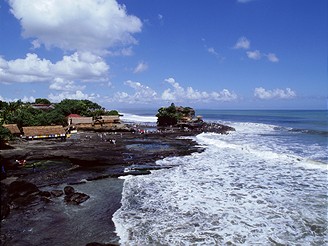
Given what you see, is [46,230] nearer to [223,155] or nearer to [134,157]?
[134,157]

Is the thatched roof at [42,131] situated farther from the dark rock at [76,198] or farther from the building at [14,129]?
the dark rock at [76,198]

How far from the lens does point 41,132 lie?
4781cm

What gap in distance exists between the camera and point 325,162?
101 feet

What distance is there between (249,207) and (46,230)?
11.9 m

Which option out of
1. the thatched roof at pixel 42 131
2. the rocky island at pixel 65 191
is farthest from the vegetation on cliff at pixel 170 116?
the rocky island at pixel 65 191

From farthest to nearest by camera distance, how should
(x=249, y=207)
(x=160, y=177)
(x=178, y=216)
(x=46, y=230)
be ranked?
(x=160, y=177) < (x=249, y=207) < (x=178, y=216) < (x=46, y=230)

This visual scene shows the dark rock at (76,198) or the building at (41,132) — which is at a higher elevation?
the building at (41,132)

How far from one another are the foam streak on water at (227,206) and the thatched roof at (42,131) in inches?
1107

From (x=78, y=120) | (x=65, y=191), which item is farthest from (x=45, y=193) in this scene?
(x=78, y=120)

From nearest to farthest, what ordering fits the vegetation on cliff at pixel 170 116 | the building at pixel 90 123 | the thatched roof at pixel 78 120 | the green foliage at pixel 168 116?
the building at pixel 90 123 → the thatched roof at pixel 78 120 → the green foliage at pixel 168 116 → the vegetation on cliff at pixel 170 116

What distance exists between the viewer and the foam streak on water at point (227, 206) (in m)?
14.2

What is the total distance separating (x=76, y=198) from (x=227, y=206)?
32.1 ft

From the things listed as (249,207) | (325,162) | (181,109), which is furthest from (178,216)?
(181,109)

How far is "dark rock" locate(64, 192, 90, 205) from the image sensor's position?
721 inches
